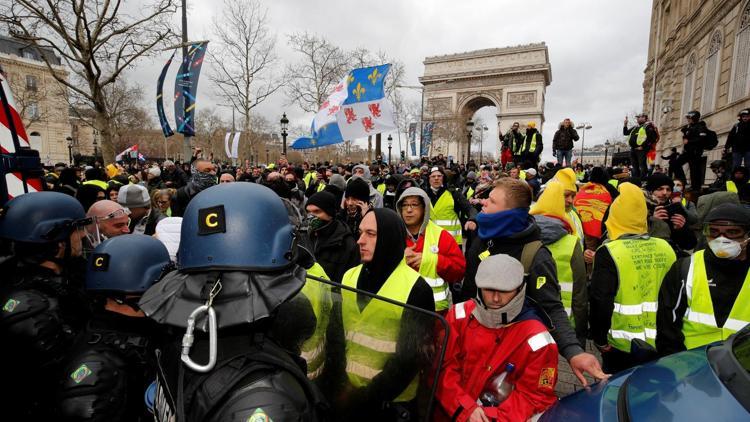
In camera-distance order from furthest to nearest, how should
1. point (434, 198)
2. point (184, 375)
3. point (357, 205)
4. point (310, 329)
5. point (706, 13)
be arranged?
point (706, 13)
point (434, 198)
point (357, 205)
point (310, 329)
point (184, 375)

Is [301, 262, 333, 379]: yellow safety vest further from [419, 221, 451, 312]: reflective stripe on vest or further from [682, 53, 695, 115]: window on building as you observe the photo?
[682, 53, 695, 115]: window on building

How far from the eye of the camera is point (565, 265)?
2951 millimetres

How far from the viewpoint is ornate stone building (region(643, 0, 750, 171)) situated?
14195 millimetres

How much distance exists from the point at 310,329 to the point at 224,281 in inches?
18.5

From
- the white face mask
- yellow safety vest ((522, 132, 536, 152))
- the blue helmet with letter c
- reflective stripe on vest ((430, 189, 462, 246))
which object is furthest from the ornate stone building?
the blue helmet with letter c

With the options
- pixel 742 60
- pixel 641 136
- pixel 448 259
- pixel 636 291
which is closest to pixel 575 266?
pixel 636 291

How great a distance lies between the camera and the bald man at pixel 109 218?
3.34 m

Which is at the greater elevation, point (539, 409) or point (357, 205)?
point (357, 205)

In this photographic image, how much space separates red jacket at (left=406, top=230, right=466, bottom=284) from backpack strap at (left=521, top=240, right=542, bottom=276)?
0.82 meters

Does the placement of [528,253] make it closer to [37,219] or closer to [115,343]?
[115,343]

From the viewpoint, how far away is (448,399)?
1.88 metres

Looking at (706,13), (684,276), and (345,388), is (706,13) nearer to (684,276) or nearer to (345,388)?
(684,276)

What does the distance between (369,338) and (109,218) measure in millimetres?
3115

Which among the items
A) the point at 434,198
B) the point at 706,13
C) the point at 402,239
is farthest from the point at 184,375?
the point at 706,13
